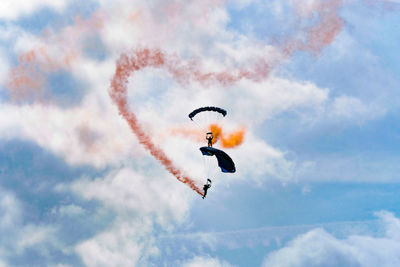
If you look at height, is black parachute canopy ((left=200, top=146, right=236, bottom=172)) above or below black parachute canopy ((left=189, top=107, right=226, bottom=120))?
below

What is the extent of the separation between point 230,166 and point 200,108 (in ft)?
28.1

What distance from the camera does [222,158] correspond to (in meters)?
49.6

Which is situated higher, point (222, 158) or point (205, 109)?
point (205, 109)

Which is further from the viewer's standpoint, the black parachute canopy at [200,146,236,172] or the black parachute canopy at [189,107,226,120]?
the black parachute canopy at [200,146,236,172]

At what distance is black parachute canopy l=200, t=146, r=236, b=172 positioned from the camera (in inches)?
1912

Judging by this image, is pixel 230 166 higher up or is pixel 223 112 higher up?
pixel 223 112

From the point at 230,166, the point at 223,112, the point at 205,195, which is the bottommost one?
the point at 205,195

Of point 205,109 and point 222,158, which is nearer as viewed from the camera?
point 205,109

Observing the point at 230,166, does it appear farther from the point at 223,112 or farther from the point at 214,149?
the point at 223,112

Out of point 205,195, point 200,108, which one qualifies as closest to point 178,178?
point 205,195

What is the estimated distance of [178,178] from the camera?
50.9 m

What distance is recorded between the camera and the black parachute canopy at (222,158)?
48.6 m

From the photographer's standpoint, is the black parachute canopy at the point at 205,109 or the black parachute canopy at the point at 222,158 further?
the black parachute canopy at the point at 222,158

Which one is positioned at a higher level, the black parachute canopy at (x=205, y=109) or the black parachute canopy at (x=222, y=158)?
the black parachute canopy at (x=205, y=109)
